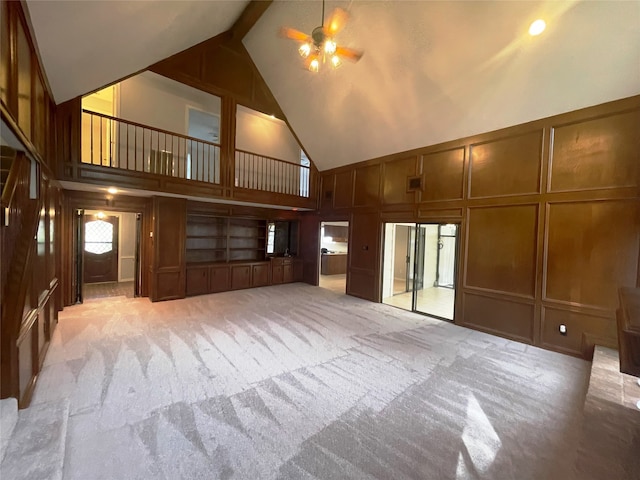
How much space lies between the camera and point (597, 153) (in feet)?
11.6

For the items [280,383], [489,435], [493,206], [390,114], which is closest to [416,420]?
[489,435]

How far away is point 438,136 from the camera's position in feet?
16.5

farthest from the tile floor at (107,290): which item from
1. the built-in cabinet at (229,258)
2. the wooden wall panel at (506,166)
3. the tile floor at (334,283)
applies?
the wooden wall panel at (506,166)

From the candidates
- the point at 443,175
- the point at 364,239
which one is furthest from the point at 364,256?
the point at 443,175

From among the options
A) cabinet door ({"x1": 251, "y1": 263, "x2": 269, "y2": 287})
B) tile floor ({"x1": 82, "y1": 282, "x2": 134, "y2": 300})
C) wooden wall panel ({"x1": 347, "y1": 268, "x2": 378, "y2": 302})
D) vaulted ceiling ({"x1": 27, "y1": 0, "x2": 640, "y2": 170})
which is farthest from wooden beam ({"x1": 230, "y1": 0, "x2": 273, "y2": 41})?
tile floor ({"x1": 82, "y1": 282, "x2": 134, "y2": 300})

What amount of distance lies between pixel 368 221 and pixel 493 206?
2.71 meters

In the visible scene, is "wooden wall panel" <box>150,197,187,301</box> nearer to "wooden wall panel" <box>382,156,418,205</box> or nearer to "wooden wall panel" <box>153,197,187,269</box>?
"wooden wall panel" <box>153,197,187,269</box>

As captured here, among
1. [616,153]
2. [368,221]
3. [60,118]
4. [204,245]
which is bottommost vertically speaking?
[204,245]

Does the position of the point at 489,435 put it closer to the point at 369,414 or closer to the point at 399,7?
the point at 369,414

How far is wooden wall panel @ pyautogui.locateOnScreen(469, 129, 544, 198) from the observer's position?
4.03 m

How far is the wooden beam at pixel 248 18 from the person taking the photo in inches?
200

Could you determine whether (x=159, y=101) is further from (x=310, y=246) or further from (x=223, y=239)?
(x=310, y=246)

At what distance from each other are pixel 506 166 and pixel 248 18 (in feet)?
→ 19.0

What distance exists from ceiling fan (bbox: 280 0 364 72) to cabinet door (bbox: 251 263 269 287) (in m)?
5.35
